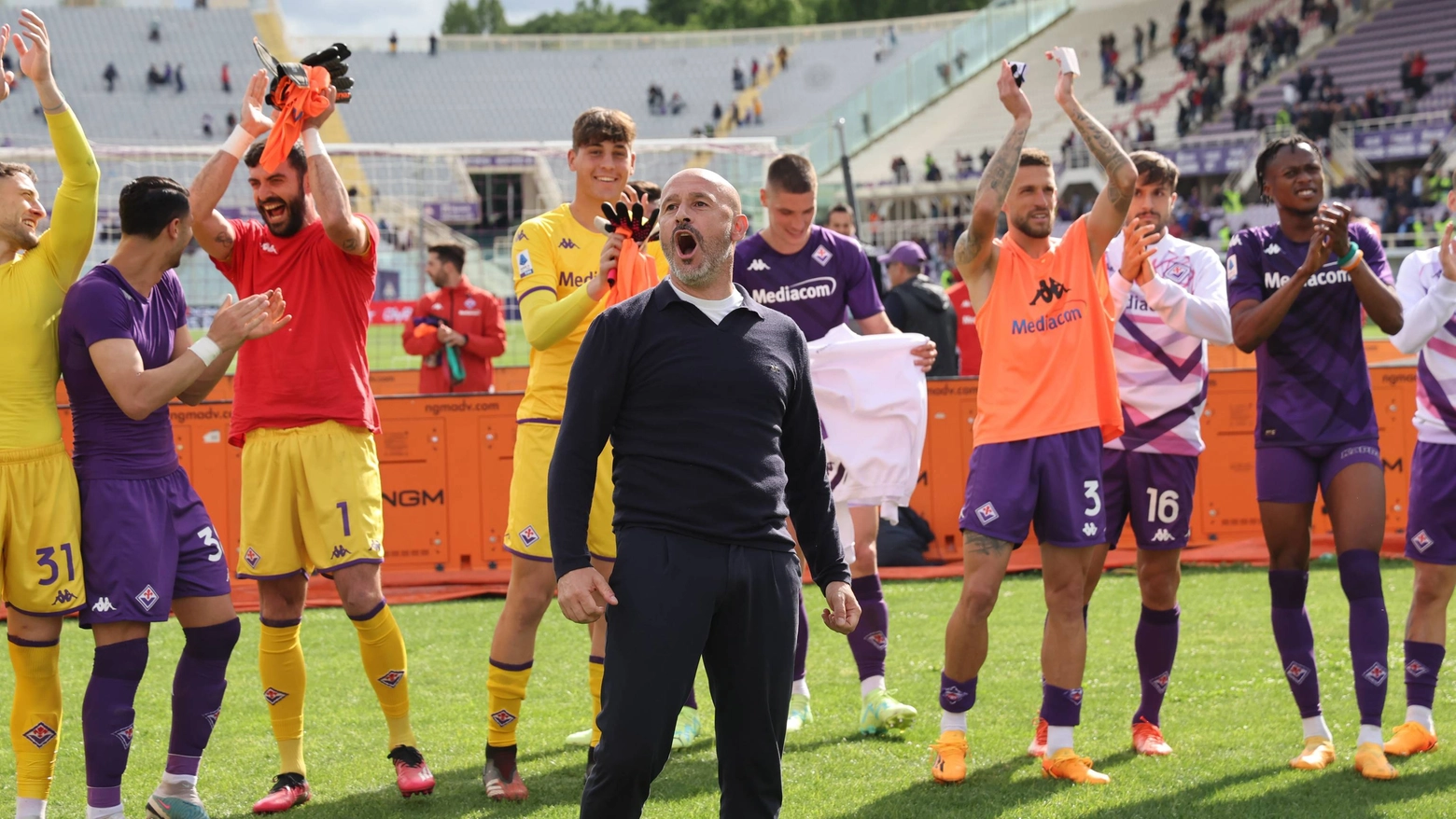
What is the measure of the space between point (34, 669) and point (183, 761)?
1.91 ft

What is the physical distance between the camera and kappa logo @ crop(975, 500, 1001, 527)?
5.22m

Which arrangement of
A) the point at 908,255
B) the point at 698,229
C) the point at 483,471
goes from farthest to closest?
1. the point at 908,255
2. the point at 483,471
3. the point at 698,229

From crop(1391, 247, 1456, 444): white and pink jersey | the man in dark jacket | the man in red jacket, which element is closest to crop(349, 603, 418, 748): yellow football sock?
crop(1391, 247, 1456, 444): white and pink jersey

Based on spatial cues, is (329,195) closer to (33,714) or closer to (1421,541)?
(33,714)

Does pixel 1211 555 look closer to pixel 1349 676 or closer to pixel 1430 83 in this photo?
pixel 1349 676

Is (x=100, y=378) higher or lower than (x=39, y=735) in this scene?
higher

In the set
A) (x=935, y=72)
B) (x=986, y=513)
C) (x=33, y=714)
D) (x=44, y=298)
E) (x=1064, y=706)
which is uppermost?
(x=935, y=72)

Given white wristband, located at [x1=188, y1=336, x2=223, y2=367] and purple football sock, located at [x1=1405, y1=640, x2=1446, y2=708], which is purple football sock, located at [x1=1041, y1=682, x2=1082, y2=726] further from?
white wristband, located at [x1=188, y1=336, x2=223, y2=367]

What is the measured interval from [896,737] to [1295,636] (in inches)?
65.4

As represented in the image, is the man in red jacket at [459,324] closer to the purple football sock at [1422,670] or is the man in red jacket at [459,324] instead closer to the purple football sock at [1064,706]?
the purple football sock at [1064,706]

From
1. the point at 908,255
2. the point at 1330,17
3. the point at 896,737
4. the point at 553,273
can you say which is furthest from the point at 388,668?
the point at 1330,17

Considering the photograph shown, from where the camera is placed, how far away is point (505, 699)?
5.20 meters

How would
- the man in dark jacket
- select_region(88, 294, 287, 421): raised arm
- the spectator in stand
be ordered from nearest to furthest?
select_region(88, 294, 287, 421): raised arm → the man in dark jacket → the spectator in stand

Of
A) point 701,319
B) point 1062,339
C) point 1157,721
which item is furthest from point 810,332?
point 701,319
